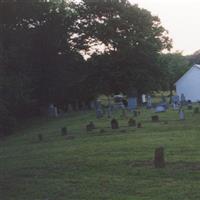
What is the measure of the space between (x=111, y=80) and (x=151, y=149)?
32.5 m

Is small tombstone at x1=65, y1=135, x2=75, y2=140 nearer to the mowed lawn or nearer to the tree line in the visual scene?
the mowed lawn

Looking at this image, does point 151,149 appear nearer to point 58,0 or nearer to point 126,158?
point 126,158

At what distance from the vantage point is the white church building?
56.9 meters

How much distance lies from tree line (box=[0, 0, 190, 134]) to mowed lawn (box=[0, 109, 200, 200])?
20.7 metres

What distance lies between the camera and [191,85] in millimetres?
57688

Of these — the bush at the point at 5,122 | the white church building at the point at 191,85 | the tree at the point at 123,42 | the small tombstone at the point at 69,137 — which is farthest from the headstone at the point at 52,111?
the small tombstone at the point at 69,137

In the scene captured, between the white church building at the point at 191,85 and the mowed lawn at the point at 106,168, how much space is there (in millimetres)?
35035

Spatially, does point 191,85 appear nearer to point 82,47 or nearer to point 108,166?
point 82,47

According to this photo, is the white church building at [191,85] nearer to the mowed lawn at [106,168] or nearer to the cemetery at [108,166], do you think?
the cemetery at [108,166]

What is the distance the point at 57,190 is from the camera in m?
11.5

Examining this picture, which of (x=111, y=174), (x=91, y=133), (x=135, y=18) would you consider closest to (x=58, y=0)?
(x=135, y=18)

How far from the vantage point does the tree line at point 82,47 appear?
4200 cm

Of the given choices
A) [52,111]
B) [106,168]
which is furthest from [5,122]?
[106,168]

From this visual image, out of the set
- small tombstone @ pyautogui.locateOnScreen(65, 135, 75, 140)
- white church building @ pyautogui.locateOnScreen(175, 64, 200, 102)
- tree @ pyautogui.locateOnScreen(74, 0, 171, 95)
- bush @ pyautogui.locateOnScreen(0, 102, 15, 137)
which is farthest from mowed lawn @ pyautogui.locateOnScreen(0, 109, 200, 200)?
white church building @ pyautogui.locateOnScreen(175, 64, 200, 102)
